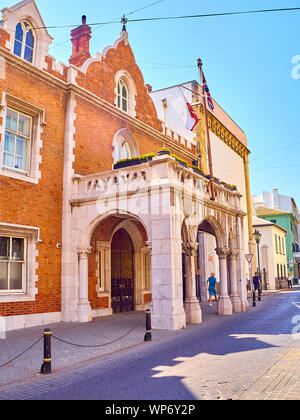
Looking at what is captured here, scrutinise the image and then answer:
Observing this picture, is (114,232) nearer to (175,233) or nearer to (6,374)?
(175,233)

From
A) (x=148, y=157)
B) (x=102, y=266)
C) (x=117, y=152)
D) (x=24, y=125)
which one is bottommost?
(x=102, y=266)

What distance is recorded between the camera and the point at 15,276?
41.2 ft

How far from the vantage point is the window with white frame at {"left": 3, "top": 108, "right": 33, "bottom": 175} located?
42.3 feet

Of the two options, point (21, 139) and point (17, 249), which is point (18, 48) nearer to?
point (21, 139)

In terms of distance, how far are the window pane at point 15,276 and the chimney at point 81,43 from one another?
10.1 meters

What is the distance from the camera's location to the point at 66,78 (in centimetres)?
1521

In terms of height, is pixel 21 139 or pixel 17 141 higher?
pixel 21 139

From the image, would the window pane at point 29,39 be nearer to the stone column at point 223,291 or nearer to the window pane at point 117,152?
the window pane at point 117,152

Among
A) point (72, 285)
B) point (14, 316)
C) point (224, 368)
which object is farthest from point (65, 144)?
point (224, 368)

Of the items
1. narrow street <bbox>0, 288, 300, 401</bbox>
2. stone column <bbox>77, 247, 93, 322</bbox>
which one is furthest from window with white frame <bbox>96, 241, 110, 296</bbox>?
narrow street <bbox>0, 288, 300, 401</bbox>

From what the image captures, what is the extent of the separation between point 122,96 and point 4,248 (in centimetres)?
988

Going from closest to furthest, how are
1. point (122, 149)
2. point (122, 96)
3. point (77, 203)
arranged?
point (77, 203), point (122, 149), point (122, 96)

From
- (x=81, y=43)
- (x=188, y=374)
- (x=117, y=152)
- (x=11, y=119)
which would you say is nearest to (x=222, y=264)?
(x=117, y=152)
